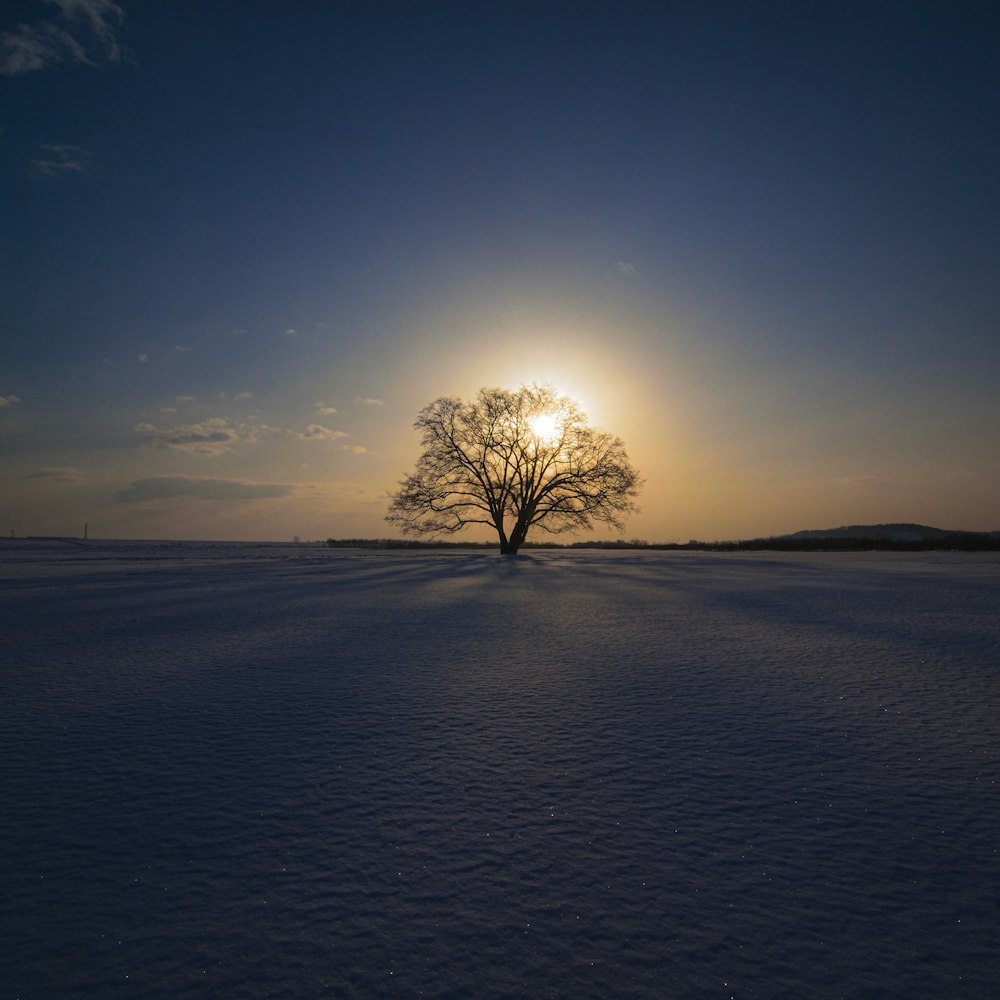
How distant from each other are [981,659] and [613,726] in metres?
3.87

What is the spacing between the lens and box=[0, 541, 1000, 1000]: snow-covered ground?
5.28 ft

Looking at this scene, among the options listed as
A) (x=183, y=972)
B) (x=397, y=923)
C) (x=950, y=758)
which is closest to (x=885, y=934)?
(x=397, y=923)

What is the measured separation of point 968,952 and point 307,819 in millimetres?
2211

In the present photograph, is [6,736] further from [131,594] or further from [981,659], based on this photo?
[131,594]

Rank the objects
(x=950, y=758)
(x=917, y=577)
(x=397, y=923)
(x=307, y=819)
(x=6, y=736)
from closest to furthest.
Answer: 1. (x=397, y=923)
2. (x=307, y=819)
3. (x=950, y=758)
4. (x=6, y=736)
5. (x=917, y=577)

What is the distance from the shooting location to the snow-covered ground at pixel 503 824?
1610mm

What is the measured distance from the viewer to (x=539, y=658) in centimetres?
521

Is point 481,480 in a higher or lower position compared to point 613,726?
higher

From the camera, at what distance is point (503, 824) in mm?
2322

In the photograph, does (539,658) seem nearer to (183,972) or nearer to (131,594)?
(183,972)

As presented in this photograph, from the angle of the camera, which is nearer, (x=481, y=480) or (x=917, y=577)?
(x=917, y=577)

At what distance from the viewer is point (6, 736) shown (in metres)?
3.39

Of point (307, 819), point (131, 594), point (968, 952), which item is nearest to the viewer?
point (968, 952)

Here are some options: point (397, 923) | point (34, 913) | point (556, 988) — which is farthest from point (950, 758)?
point (34, 913)
